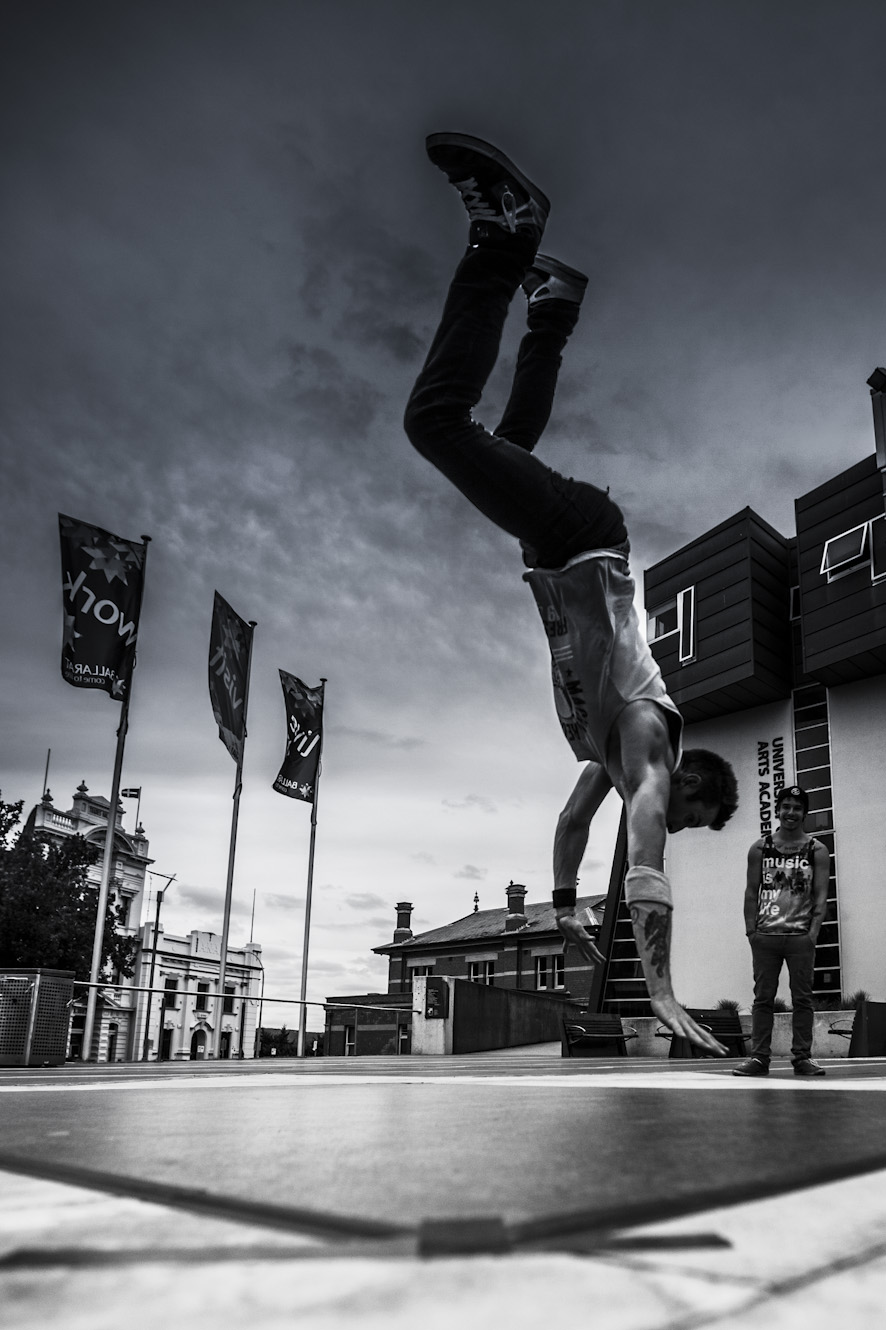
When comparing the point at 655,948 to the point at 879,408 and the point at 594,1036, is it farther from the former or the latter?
Answer: the point at 879,408

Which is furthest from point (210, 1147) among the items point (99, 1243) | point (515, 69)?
point (515, 69)

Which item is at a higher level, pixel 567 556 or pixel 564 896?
pixel 567 556

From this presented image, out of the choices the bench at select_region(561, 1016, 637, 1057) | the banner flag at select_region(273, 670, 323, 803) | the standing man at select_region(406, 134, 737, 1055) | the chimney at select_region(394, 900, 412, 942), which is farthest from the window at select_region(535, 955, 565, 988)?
the standing man at select_region(406, 134, 737, 1055)

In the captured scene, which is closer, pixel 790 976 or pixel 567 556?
pixel 567 556

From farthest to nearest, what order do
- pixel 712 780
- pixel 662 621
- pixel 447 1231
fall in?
pixel 662 621 → pixel 712 780 → pixel 447 1231

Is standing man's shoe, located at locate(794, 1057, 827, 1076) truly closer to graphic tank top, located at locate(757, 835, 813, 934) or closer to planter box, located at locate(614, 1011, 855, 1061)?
graphic tank top, located at locate(757, 835, 813, 934)

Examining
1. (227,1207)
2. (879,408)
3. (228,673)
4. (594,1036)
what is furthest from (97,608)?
(879,408)

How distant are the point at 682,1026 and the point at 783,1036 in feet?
53.4

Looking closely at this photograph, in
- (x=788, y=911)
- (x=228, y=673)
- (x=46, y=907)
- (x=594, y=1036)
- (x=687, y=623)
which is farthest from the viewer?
(x=46, y=907)

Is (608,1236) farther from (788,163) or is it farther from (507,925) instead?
(507,925)

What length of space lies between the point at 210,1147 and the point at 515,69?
26.3 ft

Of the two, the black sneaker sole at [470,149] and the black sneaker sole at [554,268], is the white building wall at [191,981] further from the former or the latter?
the black sneaker sole at [470,149]

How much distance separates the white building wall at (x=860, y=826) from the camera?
55.0ft

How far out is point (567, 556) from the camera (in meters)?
2.46
